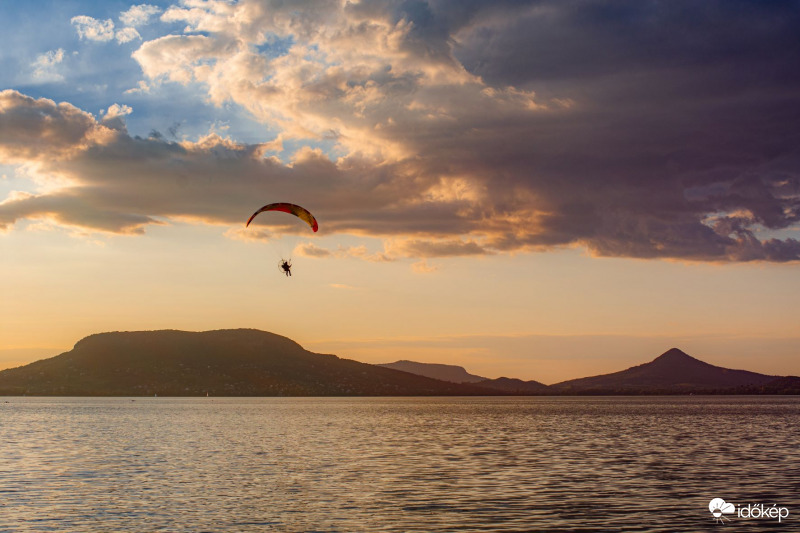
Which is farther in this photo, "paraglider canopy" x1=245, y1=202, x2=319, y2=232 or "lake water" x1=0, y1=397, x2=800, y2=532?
"paraglider canopy" x1=245, y1=202, x2=319, y2=232

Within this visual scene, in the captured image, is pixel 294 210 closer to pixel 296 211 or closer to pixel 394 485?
pixel 296 211

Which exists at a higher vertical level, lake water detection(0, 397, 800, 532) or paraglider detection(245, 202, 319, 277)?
paraglider detection(245, 202, 319, 277)

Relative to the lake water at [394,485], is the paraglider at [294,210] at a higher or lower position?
higher

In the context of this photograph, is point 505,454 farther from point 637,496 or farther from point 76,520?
point 76,520

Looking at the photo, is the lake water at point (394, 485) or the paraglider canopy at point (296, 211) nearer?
the lake water at point (394, 485)

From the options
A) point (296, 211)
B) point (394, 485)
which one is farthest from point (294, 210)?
point (394, 485)

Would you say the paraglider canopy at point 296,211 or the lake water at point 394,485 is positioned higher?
the paraglider canopy at point 296,211

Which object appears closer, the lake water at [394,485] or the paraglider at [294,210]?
the lake water at [394,485]

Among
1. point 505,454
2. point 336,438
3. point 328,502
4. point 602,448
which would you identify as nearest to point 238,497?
point 328,502

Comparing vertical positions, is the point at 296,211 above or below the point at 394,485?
above

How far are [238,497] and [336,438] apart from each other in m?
54.6

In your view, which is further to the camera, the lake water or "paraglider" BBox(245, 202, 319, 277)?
"paraglider" BBox(245, 202, 319, 277)

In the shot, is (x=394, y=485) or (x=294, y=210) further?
(x=294, y=210)

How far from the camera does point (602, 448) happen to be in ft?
274
